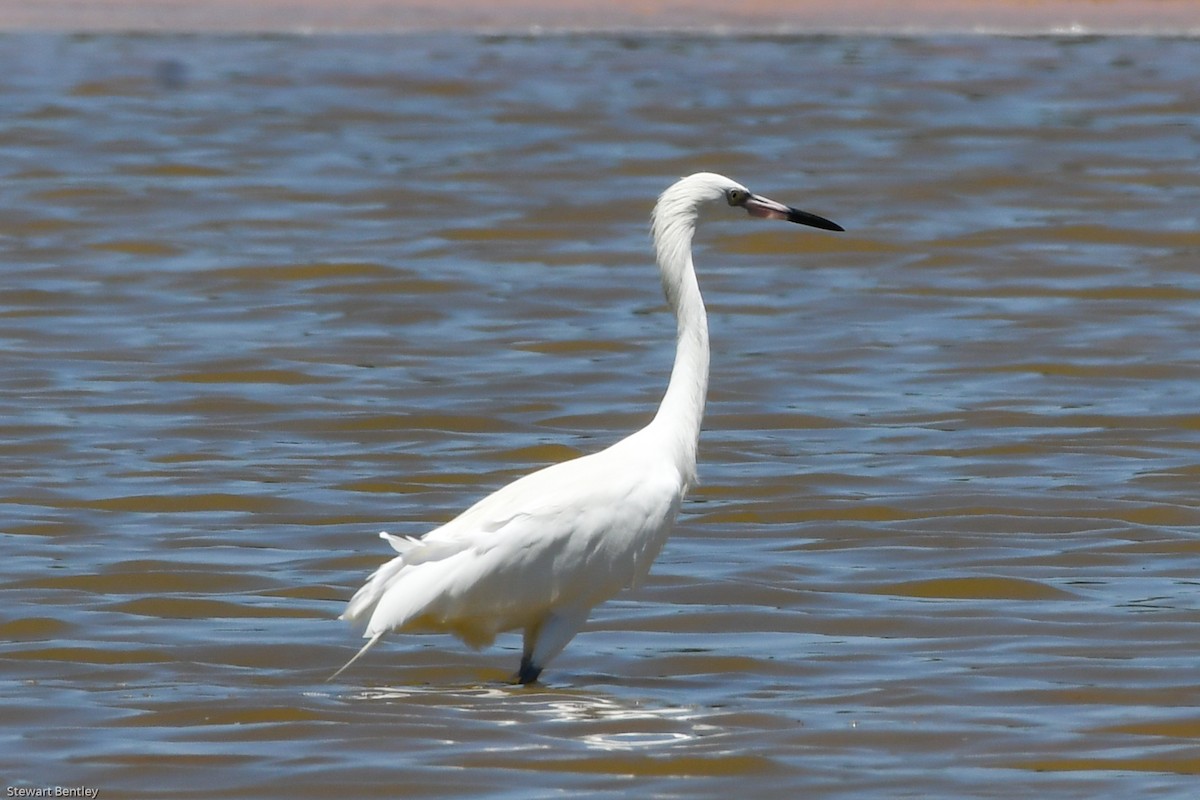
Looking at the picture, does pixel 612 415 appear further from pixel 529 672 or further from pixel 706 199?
pixel 529 672

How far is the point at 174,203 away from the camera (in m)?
17.1

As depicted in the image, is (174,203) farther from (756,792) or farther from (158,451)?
(756,792)

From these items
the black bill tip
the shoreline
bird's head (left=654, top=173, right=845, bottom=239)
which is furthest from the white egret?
the shoreline

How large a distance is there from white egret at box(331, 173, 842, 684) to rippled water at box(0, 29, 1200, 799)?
0.24 metres

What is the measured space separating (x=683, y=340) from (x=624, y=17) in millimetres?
17867

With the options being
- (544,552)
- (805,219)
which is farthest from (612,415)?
(544,552)

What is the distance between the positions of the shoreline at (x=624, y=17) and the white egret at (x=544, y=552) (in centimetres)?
1789

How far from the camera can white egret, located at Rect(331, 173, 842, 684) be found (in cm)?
687

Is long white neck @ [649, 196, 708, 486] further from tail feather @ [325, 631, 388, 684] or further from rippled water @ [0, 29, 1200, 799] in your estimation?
tail feather @ [325, 631, 388, 684]

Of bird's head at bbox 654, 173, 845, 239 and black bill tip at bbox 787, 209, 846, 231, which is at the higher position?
bird's head at bbox 654, 173, 845, 239

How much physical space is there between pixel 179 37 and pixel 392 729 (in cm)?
2012

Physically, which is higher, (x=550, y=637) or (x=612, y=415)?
(x=550, y=637)

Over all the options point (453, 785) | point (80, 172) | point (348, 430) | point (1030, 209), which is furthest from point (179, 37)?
point (453, 785)

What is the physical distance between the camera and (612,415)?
37.6 ft
